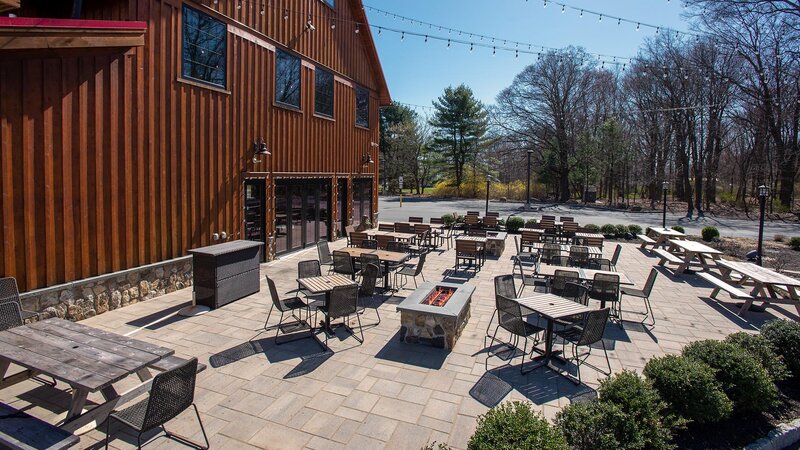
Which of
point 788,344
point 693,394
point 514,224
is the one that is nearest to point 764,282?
point 788,344

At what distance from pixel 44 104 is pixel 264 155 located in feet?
16.6

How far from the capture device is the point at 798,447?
4.12m

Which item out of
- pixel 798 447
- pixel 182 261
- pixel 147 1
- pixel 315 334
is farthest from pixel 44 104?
pixel 798 447

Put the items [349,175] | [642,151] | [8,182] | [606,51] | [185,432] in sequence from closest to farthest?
1. [185,432]
2. [8,182]
3. [606,51]
4. [349,175]
5. [642,151]

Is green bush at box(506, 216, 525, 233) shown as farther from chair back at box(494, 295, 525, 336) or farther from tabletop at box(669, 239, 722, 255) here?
chair back at box(494, 295, 525, 336)

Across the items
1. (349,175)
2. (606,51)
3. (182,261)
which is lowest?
(182,261)

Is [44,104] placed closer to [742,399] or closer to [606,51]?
[742,399]

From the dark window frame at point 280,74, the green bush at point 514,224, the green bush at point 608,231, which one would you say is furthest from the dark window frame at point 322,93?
the green bush at point 608,231

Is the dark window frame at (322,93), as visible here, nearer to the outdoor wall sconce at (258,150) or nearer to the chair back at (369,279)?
the outdoor wall sconce at (258,150)

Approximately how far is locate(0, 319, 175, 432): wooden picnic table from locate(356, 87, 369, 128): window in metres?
13.1

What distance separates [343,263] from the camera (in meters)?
7.98

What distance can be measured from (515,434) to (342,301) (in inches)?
130

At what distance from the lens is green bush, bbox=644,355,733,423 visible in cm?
375

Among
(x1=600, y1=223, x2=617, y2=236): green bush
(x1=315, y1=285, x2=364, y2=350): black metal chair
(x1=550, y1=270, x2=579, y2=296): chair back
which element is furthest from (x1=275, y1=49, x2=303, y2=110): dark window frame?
(x1=600, y1=223, x2=617, y2=236): green bush
